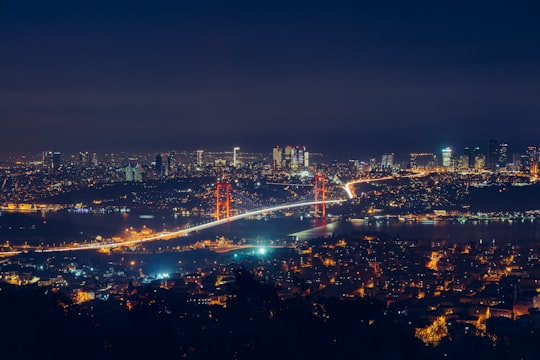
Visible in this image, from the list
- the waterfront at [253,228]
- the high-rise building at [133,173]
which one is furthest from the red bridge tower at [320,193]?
the high-rise building at [133,173]

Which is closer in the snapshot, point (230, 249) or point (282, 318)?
point (282, 318)

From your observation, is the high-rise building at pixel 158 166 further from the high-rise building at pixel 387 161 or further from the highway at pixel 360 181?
the high-rise building at pixel 387 161

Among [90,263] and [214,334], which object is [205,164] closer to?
[90,263]

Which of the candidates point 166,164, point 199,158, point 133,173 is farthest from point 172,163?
point 133,173

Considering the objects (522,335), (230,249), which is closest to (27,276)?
(230,249)

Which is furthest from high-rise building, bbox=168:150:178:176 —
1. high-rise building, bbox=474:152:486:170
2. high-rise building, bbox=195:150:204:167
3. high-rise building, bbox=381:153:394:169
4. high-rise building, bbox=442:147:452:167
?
high-rise building, bbox=474:152:486:170

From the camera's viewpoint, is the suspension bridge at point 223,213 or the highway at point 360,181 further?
the highway at point 360,181
